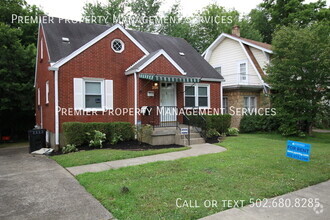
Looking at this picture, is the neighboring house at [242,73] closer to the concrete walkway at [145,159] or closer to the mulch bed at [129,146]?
the concrete walkway at [145,159]

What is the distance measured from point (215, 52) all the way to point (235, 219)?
60.0ft

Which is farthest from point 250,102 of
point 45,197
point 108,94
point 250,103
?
point 45,197

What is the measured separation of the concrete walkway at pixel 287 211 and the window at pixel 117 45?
9587mm

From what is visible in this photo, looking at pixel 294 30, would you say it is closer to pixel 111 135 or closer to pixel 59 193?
pixel 111 135

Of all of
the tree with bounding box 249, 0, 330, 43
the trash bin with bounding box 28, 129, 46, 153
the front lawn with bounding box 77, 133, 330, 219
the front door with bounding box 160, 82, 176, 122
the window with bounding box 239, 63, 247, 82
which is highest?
the tree with bounding box 249, 0, 330, 43

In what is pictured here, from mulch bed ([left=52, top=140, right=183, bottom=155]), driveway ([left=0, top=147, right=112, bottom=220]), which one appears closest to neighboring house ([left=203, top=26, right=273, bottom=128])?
mulch bed ([left=52, top=140, right=183, bottom=155])

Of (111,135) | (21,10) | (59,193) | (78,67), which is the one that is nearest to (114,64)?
(78,67)

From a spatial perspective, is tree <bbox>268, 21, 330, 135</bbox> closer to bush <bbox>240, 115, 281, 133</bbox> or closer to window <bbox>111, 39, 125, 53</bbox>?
bush <bbox>240, 115, 281, 133</bbox>

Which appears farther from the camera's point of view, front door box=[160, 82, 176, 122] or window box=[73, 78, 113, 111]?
front door box=[160, 82, 176, 122]

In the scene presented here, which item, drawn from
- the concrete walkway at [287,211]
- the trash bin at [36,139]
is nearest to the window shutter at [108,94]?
the trash bin at [36,139]

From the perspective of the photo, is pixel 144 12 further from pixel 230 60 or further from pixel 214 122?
pixel 214 122

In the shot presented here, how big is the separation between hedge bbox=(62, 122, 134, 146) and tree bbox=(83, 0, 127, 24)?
21154 millimetres

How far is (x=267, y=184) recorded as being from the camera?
17.0 feet

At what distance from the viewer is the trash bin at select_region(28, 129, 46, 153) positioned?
410 inches
